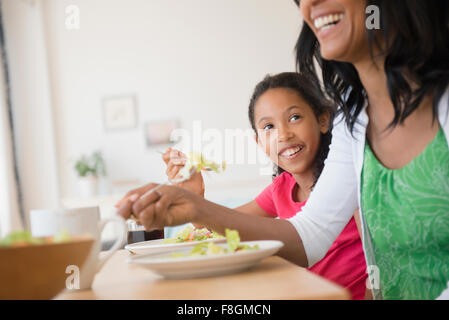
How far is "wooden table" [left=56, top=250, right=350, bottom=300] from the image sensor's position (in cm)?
61

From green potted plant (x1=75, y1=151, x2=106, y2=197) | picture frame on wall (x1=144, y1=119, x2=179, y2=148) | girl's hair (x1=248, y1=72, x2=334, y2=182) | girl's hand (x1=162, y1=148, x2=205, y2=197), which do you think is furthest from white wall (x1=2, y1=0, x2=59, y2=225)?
girl's hand (x1=162, y1=148, x2=205, y2=197)

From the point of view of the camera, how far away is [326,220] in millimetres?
1171

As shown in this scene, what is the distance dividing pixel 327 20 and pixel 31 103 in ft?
14.6

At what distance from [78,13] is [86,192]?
6.03 feet

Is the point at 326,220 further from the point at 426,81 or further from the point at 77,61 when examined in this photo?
the point at 77,61

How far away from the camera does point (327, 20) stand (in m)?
1.14

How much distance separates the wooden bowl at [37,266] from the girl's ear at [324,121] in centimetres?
140

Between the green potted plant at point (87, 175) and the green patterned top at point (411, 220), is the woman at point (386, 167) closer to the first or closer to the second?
the green patterned top at point (411, 220)

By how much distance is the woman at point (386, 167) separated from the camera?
1.00 m

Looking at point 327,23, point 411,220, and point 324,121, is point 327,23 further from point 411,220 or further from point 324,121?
point 324,121

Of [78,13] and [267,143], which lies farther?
[78,13]

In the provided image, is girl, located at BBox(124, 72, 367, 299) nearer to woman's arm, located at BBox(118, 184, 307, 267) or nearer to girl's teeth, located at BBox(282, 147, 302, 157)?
girl's teeth, located at BBox(282, 147, 302, 157)

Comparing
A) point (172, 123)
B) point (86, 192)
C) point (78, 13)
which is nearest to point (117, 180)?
point (86, 192)

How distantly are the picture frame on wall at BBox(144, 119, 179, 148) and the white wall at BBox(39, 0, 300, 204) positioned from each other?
0.07m
